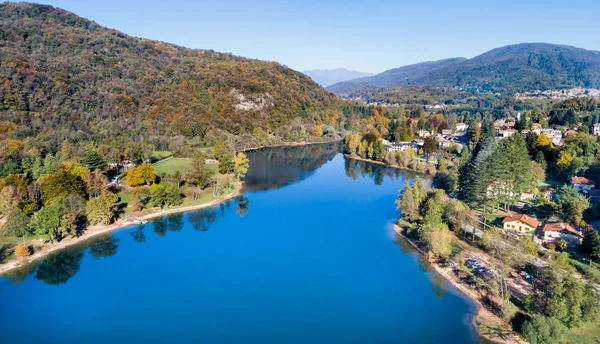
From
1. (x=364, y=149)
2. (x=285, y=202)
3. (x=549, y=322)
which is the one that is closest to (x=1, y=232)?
(x=285, y=202)

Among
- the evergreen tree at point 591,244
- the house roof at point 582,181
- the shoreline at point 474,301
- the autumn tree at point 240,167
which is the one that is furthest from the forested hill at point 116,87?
the evergreen tree at point 591,244

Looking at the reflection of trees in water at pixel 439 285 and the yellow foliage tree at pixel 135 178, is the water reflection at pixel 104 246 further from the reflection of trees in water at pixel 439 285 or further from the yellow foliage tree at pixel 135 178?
the reflection of trees in water at pixel 439 285

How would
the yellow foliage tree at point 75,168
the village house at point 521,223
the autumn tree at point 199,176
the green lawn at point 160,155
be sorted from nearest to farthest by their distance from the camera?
the village house at point 521,223, the yellow foliage tree at point 75,168, the autumn tree at point 199,176, the green lawn at point 160,155

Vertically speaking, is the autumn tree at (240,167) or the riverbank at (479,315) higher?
the autumn tree at (240,167)

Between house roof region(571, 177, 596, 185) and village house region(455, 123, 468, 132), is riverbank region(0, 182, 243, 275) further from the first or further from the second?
village house region(455, 123, 468, 132)

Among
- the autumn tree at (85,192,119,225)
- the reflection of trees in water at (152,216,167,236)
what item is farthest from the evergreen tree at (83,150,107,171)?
the reflection of trees in water at (152,216,167,236)

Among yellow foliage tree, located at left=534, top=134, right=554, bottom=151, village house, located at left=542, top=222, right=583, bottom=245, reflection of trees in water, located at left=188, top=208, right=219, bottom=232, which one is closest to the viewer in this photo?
village house, located at left=542, top=222, right=583, bottom=245

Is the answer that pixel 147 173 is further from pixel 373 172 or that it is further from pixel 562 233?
pixel 562 233
